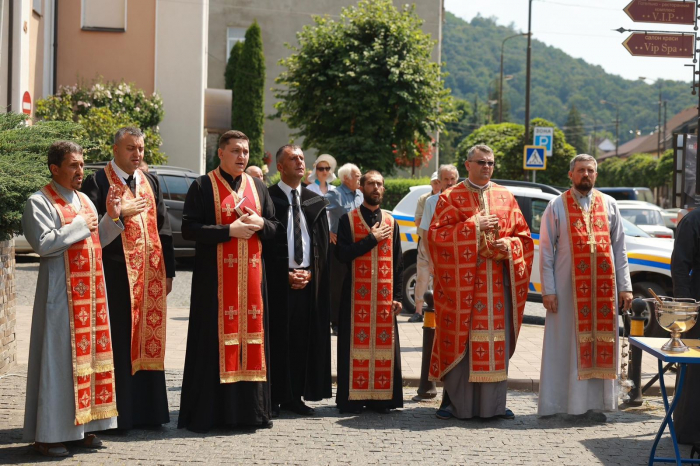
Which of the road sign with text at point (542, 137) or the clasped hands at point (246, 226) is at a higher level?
the road sign with text at point (542, 137)

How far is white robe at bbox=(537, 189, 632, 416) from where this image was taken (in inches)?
313

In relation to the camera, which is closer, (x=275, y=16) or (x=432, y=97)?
(x=432, y=97)

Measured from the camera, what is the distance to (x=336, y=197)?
1138 cm

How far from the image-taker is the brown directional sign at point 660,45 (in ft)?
37.2

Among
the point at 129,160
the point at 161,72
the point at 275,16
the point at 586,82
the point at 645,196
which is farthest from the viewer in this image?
the point at 586,82

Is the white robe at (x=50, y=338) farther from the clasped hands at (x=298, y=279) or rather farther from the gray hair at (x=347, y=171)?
the gray hair at (x=347, y=171)

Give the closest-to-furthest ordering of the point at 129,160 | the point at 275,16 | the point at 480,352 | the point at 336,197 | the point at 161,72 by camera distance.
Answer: the point at 129,160 < the point at 480,352 < the point at 336,197 < the point at 161,72 < the point at 275,16

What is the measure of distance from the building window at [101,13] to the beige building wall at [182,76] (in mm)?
1073

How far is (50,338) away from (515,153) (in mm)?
34805

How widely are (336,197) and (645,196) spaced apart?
42.7 meters

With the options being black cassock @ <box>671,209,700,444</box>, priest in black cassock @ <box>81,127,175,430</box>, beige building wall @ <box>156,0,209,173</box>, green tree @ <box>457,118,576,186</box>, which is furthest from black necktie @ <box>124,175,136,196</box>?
green tree @ <box>457,118,576,186</box>

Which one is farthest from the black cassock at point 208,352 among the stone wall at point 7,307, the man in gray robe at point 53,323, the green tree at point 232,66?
the green tree at point 232,66

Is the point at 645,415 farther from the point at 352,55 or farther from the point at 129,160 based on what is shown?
the point at 352,55

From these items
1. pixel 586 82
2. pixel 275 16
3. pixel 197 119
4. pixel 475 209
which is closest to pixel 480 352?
pixel 475 209
